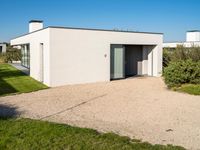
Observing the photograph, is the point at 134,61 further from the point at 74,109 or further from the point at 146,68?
the point at 74,109

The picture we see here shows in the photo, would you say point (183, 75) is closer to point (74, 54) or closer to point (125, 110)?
point (125, 110)

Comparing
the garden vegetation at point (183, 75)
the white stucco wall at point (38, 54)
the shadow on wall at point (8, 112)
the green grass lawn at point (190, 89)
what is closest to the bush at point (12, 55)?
the white stucco wall at point (38, 54)

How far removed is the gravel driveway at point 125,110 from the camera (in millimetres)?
7375

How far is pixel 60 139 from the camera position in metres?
6.29

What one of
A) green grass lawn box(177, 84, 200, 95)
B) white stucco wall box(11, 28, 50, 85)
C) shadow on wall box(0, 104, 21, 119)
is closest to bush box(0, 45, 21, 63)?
white stucco wall box(11, 28, 50, 85)

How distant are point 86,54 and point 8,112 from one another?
28.4 ft

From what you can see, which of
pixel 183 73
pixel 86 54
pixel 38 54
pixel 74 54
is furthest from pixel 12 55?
pixel 183 73

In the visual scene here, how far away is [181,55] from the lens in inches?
677

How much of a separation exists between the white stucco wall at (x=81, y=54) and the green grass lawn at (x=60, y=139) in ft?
30.0

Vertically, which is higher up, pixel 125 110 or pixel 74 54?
pixel 74 54

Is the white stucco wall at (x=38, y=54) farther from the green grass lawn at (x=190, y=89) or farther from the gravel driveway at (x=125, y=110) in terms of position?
the green grass lawn at (x=190, y=89)

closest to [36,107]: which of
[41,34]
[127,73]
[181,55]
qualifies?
[41,34]

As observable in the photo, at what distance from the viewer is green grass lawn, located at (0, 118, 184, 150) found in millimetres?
5910

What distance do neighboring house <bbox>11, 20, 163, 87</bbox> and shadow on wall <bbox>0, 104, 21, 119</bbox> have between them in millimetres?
5780
